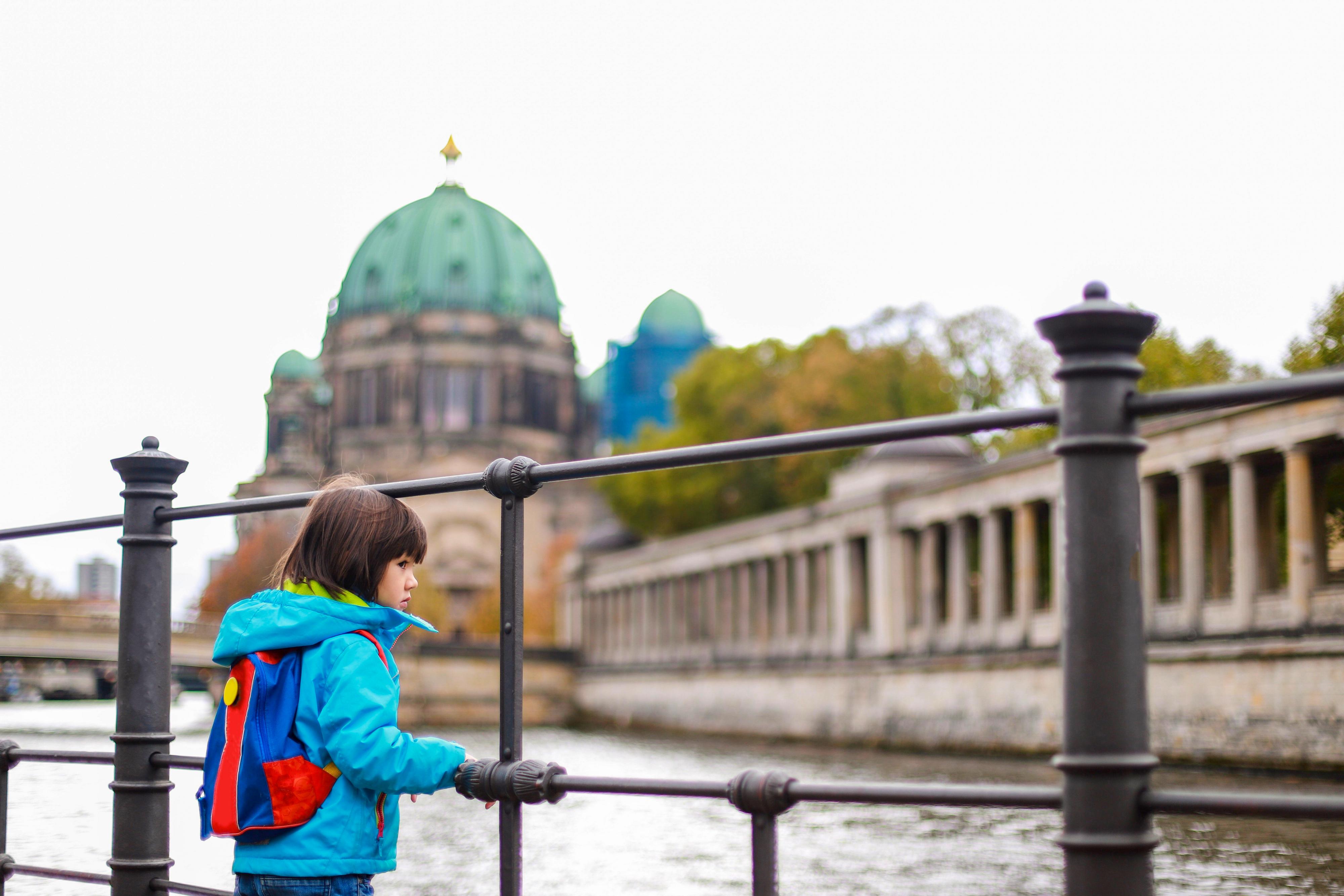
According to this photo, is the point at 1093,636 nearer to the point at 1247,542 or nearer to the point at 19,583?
the point at 1247,542

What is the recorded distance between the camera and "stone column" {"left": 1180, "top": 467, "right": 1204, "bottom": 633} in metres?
34.2

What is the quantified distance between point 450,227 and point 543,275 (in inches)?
276

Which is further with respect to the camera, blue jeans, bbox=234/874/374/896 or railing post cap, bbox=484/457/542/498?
railing post cap, bbox=484/457/542/498

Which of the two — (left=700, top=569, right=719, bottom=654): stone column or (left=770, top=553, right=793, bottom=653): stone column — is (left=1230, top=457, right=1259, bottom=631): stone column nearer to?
(left=770, top=553, right=793, bottom=653): stone column

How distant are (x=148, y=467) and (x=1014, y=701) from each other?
3421 centimetres

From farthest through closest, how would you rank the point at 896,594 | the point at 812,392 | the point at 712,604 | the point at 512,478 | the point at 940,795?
the point at 712,604
the point at 812,392
the point at 896,594
the point at 512,478
the point at 940,795

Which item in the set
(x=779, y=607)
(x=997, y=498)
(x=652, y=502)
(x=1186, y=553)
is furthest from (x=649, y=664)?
(x=1186, y=553)

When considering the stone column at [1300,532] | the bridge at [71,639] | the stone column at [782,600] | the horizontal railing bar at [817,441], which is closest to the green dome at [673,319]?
the bridge at [71,639]

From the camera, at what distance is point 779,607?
182ft

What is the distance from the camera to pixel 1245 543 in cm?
3278

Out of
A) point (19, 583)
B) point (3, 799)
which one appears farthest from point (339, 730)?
point (19, 583)

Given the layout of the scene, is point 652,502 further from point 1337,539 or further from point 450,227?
point 450,227

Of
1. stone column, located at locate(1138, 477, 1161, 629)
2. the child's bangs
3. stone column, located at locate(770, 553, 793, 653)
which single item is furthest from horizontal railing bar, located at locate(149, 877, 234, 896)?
stone column, located at locate(770, 553, 793, 653)

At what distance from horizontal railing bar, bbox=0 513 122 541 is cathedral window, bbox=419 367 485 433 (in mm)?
103694
